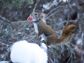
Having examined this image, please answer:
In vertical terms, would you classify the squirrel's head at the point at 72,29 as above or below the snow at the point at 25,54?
above

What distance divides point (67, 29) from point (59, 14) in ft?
2.42

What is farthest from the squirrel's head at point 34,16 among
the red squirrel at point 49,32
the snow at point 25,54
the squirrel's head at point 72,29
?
the snow at point 25,54

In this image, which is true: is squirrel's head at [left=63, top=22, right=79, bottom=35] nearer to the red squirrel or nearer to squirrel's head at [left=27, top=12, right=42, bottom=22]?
the red squirrel

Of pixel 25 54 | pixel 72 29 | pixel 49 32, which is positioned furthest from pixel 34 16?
pixel 25 54

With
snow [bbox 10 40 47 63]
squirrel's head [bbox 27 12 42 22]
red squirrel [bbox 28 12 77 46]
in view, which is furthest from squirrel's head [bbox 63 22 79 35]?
snow [bbox 10 40 47 63]

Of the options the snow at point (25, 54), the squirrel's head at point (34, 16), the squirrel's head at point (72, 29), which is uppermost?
the squirrel's head at point (34, 16)

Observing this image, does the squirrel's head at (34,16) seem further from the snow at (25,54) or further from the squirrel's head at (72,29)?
the snow at (25,54)

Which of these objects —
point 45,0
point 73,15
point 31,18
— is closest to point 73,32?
point 31,18

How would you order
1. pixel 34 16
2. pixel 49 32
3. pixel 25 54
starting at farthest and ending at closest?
pixel 49 32, pixel 34 16, pixel 25 54

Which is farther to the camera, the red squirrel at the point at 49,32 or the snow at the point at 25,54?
the red squirrel at the point at 49,32

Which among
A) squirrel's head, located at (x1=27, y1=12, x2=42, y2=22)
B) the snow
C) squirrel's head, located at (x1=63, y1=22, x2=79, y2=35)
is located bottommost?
the snow

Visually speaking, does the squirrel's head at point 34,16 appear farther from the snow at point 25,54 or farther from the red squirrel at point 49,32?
the snow at point 25,54

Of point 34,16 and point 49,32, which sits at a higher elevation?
point 34,16

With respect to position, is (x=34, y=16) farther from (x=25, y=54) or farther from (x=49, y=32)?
(x=25, y=54)
